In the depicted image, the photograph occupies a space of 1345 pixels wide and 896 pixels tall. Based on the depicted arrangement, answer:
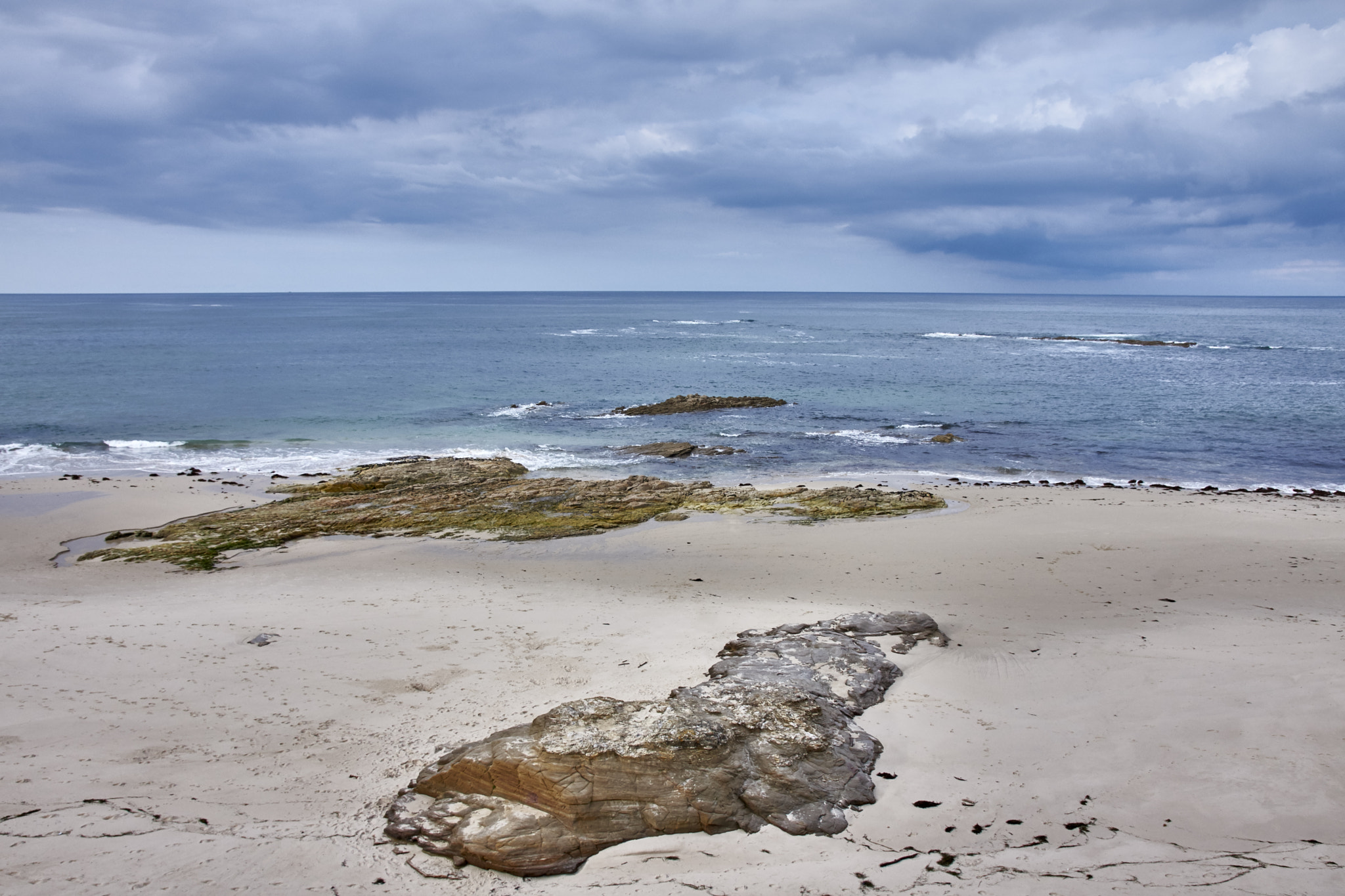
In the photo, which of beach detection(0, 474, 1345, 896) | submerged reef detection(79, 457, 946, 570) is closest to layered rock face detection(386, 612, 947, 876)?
beach detection(0, 474, 1345, 896)

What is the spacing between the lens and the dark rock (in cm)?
2570

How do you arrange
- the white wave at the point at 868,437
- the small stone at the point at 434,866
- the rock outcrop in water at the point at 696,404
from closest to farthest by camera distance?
the small stone at the point at 434,866
the white wave at the point at 868,437
the rock outcrop in water at the point at 696,404

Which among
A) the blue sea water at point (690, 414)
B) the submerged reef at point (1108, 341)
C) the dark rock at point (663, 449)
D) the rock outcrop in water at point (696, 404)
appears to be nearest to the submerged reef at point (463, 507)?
the blue sea water at point (690, 414)

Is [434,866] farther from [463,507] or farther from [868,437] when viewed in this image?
[868,437]

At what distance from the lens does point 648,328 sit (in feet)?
308

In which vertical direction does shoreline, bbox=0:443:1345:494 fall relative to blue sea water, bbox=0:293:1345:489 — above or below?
below

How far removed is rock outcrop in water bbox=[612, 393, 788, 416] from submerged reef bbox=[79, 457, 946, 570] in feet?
43.5

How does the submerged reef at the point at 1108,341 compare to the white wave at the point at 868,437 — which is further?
the submerged reef at the point at 1108,341

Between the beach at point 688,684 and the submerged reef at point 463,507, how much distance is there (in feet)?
2.43

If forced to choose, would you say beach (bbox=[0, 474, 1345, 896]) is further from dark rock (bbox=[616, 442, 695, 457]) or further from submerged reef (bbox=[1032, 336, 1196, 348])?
submerged reef (bbox=[1032, 336, 1196, 348])

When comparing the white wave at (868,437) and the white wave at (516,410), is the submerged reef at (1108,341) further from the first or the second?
the white wave at (516,410)

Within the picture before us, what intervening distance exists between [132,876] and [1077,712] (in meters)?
8.52

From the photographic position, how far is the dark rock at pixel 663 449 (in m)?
25.7

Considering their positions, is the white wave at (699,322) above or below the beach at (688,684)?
above
